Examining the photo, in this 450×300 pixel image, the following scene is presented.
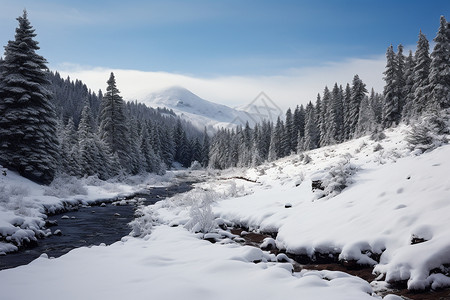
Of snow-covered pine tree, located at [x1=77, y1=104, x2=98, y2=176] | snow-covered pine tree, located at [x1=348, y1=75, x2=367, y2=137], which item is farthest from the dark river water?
snow-covered pine tree, located at [x1=348, y1=75, x2=367, y2=137]

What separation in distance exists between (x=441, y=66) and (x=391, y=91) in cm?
853

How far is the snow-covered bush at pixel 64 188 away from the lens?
1929cm

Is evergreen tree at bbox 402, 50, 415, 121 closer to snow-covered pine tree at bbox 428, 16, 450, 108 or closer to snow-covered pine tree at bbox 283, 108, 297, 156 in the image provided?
snow-covered pine tree at bbox 428, 16, 450, 108

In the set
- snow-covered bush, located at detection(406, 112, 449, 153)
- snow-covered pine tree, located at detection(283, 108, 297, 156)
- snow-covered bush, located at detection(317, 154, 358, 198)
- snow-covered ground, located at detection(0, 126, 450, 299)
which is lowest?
snow-covered ground, located at detection(0, 126, 450, 299)

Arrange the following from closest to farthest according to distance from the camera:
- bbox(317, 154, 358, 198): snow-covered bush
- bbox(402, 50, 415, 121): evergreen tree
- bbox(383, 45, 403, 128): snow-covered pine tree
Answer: bbox(317, 154, 358, 198): snow-covered bush → bbox(402, 50, 415, 121): evergreen tree → bbox(383, 45, 403, 128): snow-covered pine tree

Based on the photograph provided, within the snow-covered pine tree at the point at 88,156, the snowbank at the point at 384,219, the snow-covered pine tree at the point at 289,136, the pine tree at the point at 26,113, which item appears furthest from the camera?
the snow-covered pine tree at the point at 289,136

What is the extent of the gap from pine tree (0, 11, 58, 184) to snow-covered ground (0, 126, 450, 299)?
1296 cm

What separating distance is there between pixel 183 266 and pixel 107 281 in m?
1.64

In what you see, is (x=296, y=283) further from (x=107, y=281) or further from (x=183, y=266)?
(x=107, y=281)

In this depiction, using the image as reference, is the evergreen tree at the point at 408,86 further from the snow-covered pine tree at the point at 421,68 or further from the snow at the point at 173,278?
the snow at the point at 173,278

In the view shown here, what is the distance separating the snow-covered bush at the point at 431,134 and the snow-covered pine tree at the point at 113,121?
3411 centimetres

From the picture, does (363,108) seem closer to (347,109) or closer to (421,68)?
(347,109)

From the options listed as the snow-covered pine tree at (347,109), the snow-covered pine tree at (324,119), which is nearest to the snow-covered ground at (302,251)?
the snow-covered pine tree at (347,109)

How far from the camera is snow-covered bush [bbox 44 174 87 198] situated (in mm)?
19289
